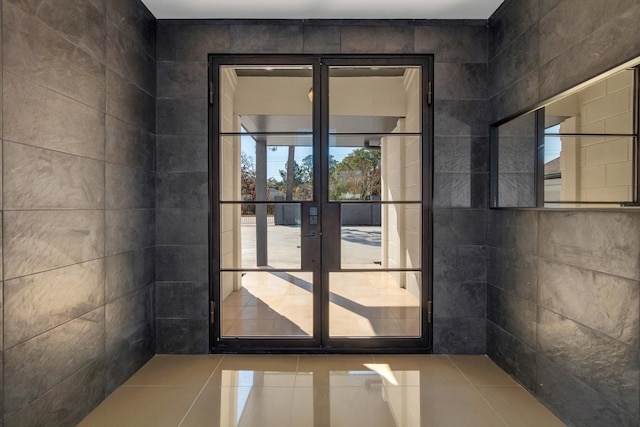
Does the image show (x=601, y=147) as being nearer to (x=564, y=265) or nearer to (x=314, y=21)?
(x=564, y=265)

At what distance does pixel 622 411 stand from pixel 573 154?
127 cm

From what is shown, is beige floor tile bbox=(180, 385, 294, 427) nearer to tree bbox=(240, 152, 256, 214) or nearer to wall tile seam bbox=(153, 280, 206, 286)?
wall tile seam bbox=(153, 280, 206, 286)

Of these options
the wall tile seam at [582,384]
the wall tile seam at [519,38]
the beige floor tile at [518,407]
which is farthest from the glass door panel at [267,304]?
the wall tile seam at [519,38]

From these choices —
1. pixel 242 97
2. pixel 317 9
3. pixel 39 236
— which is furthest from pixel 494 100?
pixel 39 236

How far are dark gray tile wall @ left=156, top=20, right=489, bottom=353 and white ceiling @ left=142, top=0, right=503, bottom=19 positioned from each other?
0.24 ft

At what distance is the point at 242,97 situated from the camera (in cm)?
310

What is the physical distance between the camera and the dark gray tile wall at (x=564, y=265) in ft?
5.62

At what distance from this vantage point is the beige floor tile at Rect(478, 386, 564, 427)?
2133 millimetres

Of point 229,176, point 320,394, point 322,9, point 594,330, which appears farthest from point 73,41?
point 594,330

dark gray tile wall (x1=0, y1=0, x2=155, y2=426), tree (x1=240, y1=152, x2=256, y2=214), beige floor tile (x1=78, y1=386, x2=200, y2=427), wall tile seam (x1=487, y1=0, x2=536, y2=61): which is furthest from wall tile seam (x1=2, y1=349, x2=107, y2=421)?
wall tile seam (x1=487, y1=0, x2=536, y2=61)

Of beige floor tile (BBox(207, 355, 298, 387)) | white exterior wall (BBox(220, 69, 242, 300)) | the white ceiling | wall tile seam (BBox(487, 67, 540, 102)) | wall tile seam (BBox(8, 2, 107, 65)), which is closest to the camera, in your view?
wall tile seam (BBox(8, 2, 107, 65))

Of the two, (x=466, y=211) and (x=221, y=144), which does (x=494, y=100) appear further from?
(x=221, y=144)

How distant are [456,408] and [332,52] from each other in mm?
2745

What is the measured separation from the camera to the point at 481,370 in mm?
2777
